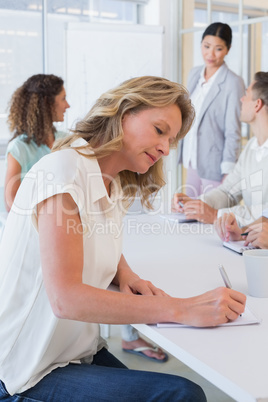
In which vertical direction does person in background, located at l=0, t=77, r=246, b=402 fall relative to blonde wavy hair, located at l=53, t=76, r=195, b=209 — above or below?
below

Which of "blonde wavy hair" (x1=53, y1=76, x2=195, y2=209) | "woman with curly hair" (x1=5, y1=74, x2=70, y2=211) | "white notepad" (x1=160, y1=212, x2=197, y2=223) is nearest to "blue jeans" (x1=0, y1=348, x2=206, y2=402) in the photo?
"blonde wavy hair" (x1=53, y1=76, x2=195, y2=209)

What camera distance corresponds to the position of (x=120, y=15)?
488 cm

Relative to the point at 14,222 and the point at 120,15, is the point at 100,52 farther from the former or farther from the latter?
the point at 14,222

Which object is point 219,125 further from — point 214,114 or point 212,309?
point 212,309

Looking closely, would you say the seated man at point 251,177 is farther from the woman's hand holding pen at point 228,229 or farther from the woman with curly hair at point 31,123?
Answer: the woman with curly hair at point 31,123

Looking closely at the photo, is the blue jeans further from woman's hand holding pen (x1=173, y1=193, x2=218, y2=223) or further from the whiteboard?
the whiteboard

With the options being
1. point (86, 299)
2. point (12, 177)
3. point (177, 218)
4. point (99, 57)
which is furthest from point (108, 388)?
point (99, 57)

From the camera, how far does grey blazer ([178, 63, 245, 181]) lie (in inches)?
150

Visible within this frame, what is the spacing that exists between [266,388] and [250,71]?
3564mm

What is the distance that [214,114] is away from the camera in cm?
395

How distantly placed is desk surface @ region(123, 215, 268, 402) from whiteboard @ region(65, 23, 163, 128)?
2.19m

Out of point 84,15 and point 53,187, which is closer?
point 53,187

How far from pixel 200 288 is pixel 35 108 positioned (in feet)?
6.95

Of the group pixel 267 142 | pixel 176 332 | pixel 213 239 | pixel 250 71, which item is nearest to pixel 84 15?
pixel 250 71
